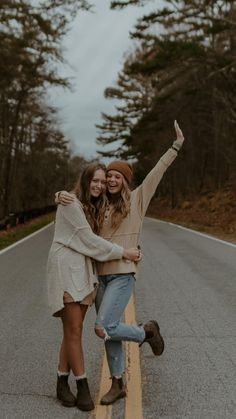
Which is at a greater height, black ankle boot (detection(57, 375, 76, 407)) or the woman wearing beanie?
the woman wearing beanie

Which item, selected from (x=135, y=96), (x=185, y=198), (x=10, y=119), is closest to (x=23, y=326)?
(x=10, y=119)

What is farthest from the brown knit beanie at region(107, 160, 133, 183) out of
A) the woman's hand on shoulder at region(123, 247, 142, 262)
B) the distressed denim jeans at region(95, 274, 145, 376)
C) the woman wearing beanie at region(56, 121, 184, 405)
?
the distressed denim jeans at region(95, 274, 145, 376)

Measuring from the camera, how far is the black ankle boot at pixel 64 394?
415 cm

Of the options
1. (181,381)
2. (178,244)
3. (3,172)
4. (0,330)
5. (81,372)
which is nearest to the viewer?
(81,372)

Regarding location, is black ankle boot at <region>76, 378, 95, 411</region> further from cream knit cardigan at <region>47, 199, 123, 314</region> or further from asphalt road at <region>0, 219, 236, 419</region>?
cream knit cardigan at <region>47, 199, 123, 314</region>

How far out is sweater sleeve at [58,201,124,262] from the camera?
13.2ft

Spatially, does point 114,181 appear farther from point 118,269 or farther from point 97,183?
point 118,269

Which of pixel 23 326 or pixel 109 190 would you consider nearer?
pixel 109 190

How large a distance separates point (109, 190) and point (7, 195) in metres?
28.7

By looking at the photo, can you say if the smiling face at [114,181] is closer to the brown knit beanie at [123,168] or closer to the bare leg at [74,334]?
the brown knit beanie at [123,168]

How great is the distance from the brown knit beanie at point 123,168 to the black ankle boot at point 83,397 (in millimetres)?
1544

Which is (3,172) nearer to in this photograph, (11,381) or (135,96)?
(135,96)

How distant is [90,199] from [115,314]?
87 cm

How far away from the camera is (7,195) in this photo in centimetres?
3225
